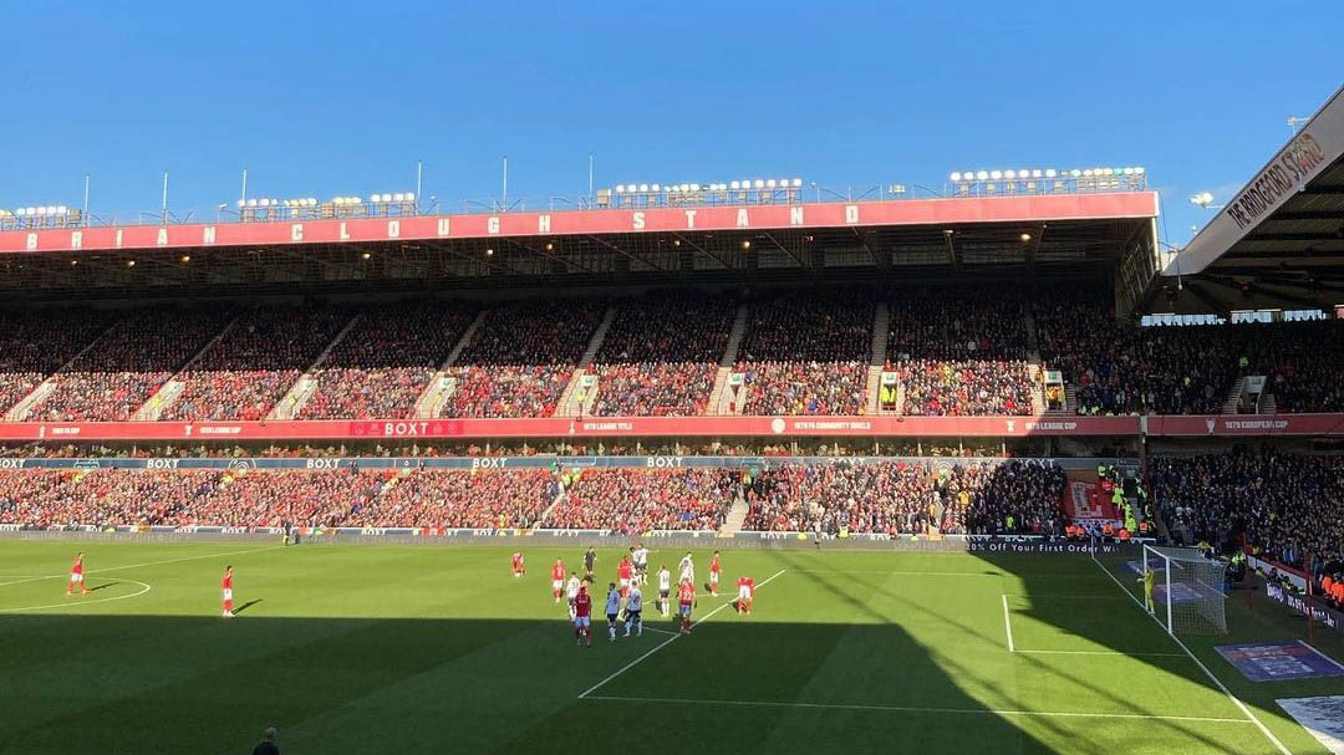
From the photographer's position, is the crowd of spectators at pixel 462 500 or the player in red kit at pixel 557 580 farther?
the crowd of spectators at pixel 462 500

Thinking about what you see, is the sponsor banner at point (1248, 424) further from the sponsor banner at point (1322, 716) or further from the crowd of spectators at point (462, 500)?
the sponsor banner at point (1322, 716)

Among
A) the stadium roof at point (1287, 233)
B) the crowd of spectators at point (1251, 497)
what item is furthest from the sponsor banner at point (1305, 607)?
the stadium roof at point (1287, 233)

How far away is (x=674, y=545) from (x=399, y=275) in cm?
3092

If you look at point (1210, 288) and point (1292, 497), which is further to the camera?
point (1210, 288)

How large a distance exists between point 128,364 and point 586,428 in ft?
120

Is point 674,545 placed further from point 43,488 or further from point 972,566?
point 43,488

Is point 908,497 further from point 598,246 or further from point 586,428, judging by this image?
point 598,246

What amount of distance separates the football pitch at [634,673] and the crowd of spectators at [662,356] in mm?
24013

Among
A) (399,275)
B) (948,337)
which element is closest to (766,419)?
(948,337)

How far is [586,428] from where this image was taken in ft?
186

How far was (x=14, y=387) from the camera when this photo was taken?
6888 centimetres

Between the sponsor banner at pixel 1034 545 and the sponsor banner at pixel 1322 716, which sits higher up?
the sponsor banner at pixel 1322 716

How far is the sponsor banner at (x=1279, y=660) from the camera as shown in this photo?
65.0ft

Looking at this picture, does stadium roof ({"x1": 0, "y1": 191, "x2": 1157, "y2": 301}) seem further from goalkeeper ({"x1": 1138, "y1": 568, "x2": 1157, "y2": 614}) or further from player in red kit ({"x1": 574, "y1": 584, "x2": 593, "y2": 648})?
player in red kit ({"x1": 574, "y1": 584, "x2": 593, "y2": 648})
